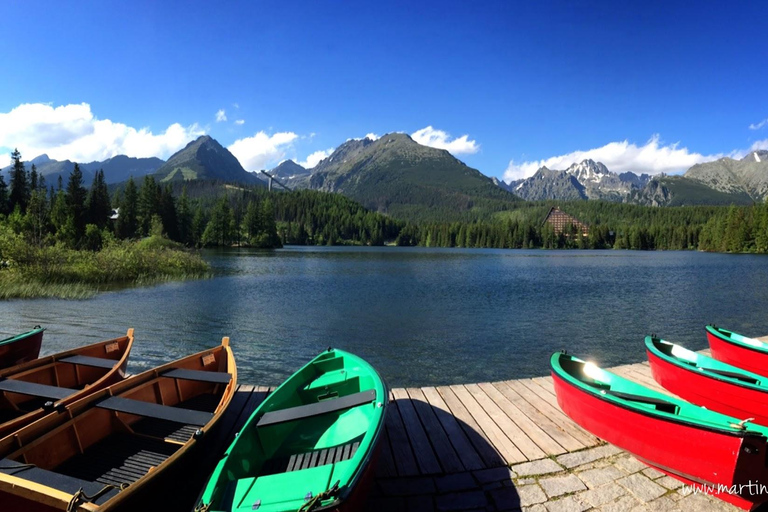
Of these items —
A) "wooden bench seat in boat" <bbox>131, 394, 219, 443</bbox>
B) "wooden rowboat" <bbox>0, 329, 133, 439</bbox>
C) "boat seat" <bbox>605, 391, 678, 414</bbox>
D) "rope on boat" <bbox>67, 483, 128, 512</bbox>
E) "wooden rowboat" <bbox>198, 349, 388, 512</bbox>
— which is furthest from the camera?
"wooden rowboat" <bbox>0, 329, 133, 439</bbox>

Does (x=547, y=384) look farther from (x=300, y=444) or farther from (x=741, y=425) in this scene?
(x=300, y=444)

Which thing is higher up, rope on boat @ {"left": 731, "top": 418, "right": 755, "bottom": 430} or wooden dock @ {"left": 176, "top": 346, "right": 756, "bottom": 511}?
rope on boat @ {"left": 731, "top": 418, "right": 755, "bottom": 430}

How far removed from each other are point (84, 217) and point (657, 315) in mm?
88183

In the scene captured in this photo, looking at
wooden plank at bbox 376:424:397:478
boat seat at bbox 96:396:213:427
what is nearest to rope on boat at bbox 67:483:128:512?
boat seat at bbox 96:396:213:427

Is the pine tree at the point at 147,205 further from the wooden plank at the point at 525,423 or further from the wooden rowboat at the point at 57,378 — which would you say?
the wooden plank at the point at 525,423

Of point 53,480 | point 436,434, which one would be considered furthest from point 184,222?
point 53,480

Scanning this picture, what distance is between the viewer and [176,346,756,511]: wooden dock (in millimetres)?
5309

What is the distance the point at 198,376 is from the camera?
7.57m

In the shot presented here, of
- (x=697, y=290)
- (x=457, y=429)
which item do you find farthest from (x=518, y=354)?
(x=697, y=290)

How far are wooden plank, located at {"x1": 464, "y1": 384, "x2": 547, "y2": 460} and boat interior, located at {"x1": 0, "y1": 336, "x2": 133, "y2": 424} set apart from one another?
7.37m

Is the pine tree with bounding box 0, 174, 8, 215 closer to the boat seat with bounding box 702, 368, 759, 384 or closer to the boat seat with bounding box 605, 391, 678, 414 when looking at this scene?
the boat seat with bounding box 605, 391, 678, 414

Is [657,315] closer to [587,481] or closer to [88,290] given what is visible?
[587,481]

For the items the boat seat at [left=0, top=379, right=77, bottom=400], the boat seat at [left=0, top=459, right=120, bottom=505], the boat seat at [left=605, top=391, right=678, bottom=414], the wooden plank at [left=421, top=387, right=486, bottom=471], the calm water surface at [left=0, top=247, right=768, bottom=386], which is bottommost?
the calm water surface at [left=0, top=247, right=768, bottom=386]

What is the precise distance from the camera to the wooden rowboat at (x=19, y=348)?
9.38m
